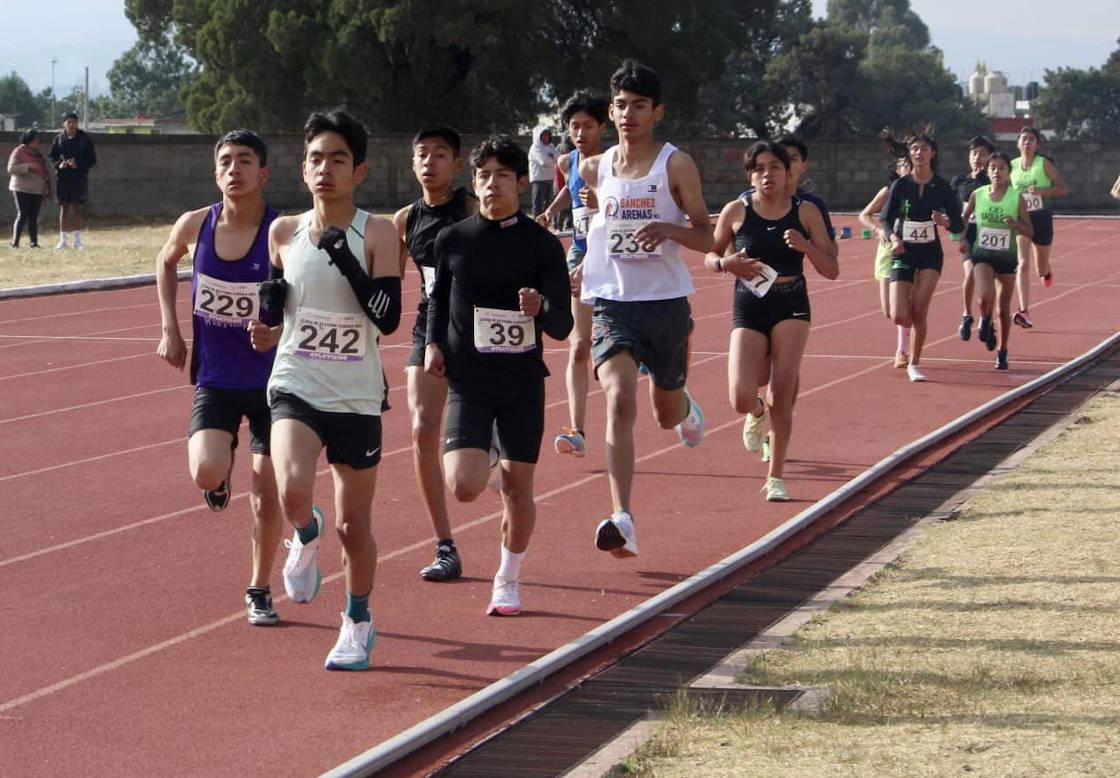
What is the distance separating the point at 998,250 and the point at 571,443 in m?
6.39

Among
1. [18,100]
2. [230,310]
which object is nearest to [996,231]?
[230,310]

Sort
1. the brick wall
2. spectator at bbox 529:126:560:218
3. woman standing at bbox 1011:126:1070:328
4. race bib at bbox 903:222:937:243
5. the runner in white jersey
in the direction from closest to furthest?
the runner in white jersey
race bib at bbox 903:222:937:243
woman standing at bbox 1011:126:1070:328
spectator at bbox 529:126:560:218
the brick wall

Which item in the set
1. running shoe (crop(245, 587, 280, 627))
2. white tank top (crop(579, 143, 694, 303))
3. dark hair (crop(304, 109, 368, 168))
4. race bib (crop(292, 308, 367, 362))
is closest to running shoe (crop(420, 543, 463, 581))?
running shoe (crop(245, 587, 280, 627))

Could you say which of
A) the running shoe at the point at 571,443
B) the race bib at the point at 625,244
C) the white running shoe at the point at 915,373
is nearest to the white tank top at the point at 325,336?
the race bib at the point at 625,244

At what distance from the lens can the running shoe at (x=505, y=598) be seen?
702 centimetres

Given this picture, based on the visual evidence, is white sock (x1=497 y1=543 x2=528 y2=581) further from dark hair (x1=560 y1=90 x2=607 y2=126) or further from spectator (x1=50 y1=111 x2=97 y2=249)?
spectator (x1=50 y1=111 x2=97 y2=249)

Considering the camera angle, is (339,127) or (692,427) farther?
(692,427)

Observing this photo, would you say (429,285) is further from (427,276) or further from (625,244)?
(625,244)

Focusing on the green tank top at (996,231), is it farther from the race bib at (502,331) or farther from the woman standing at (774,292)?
the race bib at (502,331)

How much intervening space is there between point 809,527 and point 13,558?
12.3 ft

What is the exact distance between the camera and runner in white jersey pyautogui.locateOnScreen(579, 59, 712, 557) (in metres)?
7.97

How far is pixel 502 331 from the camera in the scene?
685 centimetres

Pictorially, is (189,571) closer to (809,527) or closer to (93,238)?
(809,527)

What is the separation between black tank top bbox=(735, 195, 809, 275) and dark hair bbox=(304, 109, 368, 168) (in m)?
3.53
